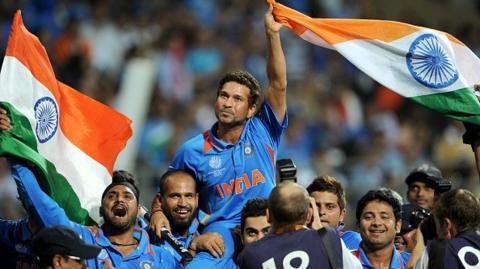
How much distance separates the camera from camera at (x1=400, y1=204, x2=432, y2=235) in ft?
32.2

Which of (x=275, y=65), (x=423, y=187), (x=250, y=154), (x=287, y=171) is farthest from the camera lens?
(x=423, y=187)

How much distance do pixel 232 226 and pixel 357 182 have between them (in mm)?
6782

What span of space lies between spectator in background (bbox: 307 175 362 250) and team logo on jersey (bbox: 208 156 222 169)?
31.3 inches

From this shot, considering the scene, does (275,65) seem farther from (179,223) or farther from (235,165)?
(179,223)

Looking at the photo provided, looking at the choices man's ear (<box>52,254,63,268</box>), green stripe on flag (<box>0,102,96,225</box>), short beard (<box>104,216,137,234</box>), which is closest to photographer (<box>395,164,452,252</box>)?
short beard (<box>104,216,137,234</box>)

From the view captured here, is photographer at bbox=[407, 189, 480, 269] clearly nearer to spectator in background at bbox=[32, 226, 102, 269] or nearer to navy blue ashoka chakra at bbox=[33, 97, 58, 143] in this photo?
spectator in background at bbox=[32, 226, 102, 269]

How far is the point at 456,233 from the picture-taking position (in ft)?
27.1

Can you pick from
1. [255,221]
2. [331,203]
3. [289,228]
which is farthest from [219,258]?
[289,228]

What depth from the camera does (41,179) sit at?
927 centimetres

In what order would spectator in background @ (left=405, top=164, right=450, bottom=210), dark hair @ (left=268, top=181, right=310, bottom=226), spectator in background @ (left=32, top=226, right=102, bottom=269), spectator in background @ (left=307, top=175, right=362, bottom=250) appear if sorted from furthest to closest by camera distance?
1. spectator in background @ (left=405, top=164, right=450, bottom=210)
2. spectator in background @ (left=307, top=175, right=362, bottom=250)
3. dark hair @ (left=268, top=181, right=310, bottom=226)
4. spectator in background @ (left=32, top=226, right=102, bottom=269)

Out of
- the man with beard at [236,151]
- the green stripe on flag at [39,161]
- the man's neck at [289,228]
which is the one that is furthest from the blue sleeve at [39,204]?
the man's neck at [289,228]

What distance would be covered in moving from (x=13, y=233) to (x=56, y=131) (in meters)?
0.80

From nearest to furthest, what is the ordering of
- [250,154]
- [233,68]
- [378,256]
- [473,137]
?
[473,137] → [378,256] → [250,154] → [233,68]

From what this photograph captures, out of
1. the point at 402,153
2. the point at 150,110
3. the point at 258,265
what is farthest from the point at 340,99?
the point at 258,265
